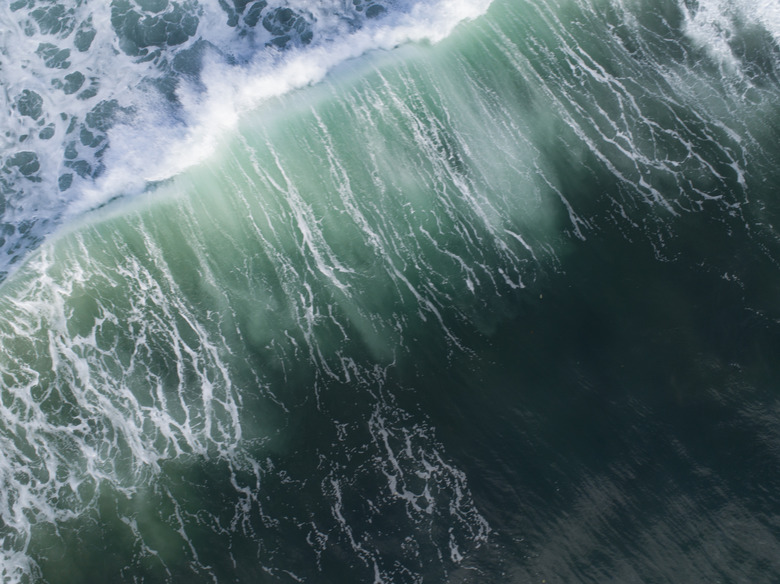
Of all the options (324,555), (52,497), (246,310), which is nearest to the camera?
(324,555)

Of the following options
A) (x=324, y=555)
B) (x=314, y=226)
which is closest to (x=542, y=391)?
(x=324, y=555)

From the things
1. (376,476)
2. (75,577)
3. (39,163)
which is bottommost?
(376,476)

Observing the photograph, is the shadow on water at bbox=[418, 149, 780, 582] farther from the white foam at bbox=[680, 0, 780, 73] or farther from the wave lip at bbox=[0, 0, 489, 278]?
the wave lip at bbox=[0, 0, 489, 278]

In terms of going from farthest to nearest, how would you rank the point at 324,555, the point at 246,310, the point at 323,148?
1. the point at 323,148
2. the point at 246,310
3. the point at 324,555

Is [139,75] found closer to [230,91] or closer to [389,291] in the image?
[230,91]

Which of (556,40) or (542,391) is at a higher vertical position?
(556,40)

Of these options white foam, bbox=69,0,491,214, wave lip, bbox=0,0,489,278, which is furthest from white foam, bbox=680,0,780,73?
wave lip, bbox=0,0,489,278

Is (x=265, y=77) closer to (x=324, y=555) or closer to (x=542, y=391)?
(x=542, y=391)

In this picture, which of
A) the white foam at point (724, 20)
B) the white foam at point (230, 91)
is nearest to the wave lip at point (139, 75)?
the white foam at point (230, 91)
